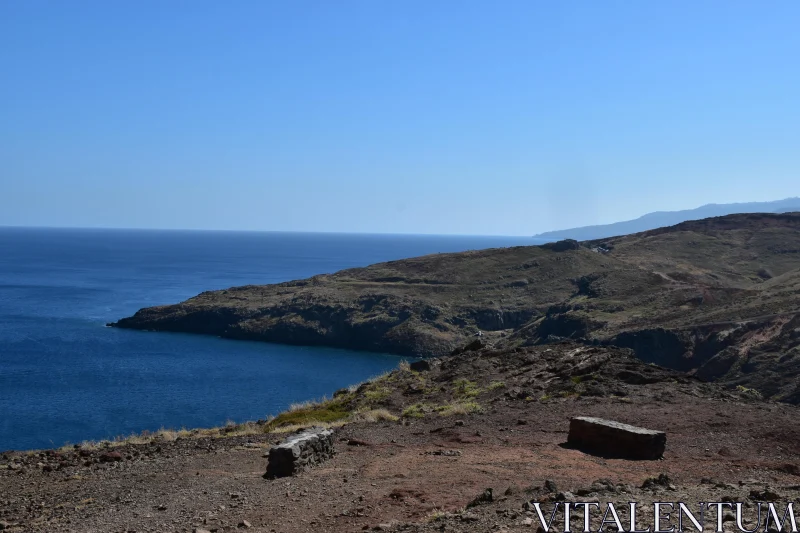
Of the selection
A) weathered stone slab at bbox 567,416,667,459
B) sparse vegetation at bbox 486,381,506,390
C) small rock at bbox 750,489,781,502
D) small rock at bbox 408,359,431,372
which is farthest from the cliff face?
small rock at bbox 750,489,781,502

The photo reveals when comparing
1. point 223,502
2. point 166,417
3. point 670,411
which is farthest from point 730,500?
point 166,417

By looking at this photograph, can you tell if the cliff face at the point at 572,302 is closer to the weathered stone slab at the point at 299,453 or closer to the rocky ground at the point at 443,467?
the rocky ground at the point at 443,467

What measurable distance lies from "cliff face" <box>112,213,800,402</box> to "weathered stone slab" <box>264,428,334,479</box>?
1591 inches

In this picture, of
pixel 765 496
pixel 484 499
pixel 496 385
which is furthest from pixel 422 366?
pixel 765 496

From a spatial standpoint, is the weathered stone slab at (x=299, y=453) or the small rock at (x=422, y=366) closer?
the weathered stone slab at (x=299, y=453)

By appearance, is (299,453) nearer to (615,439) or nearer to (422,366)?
(615,439)

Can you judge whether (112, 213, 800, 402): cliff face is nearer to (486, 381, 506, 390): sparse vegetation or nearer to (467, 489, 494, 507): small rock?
(486, 381, 506, 390): sparse vegetation

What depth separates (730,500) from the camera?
9617mm

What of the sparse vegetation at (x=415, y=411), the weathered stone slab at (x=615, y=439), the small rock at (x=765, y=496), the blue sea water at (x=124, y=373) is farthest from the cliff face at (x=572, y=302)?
the small rock at (x=765, y=496)

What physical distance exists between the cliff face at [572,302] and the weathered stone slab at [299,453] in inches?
1591

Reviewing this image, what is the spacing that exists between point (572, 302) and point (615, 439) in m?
79.7

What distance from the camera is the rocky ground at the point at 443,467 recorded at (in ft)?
36.0

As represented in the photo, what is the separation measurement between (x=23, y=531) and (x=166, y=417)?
43.0 m

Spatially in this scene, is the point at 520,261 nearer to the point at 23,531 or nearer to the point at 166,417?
the point at 166,417
